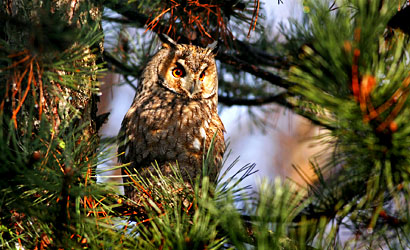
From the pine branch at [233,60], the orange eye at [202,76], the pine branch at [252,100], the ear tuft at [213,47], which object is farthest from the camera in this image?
the pine branch at [252,100]

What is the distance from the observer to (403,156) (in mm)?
972

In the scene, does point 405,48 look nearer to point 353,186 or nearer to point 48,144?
point 353,186

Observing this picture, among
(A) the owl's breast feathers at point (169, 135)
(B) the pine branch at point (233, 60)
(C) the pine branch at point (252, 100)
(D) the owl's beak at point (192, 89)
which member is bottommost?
(A) the owl's breast feathers at point (169, 135)

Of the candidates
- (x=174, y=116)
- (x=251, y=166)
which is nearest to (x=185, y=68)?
(x=174, y=116)

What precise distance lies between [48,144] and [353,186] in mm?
831

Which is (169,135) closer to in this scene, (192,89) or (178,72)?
(192,89)

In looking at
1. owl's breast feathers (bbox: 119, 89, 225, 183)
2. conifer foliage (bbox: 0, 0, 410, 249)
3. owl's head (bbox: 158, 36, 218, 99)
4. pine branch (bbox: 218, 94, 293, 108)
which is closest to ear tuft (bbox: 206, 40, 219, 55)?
owl's head (bbox: 158, 36, 218, 99)

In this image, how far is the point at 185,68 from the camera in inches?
93.0

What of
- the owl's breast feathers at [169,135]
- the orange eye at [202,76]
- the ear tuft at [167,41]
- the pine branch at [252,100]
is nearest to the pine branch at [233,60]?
the ear tuft at [167,41]

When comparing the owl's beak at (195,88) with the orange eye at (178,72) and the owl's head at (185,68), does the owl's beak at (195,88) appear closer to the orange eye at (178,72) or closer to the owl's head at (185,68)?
the owl's head at (185,68)

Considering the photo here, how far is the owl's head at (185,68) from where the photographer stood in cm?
234

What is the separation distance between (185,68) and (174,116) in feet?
1.30

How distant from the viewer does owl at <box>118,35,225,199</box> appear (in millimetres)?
1998

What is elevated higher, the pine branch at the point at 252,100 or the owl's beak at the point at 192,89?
the owl's beak at the point at 192,89
